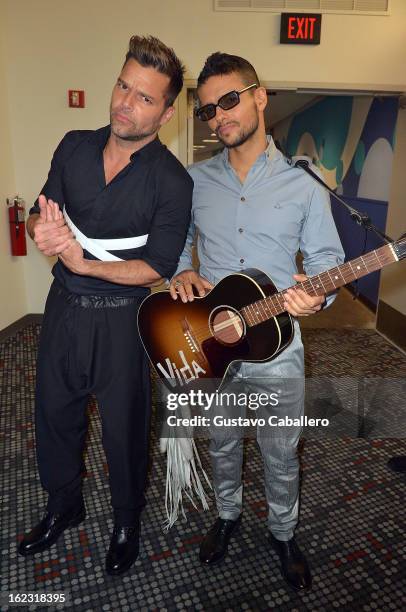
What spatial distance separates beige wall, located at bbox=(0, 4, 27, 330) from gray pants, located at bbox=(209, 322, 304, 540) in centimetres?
327

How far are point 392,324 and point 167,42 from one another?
11.7ft

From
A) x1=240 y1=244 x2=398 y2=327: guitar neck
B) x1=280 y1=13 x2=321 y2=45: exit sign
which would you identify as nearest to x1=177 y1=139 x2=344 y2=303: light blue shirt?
x1=240 y1=244 x2=398 y2=327: guitar neck

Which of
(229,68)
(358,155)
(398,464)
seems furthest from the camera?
(358,155)

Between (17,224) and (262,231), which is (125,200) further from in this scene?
(17,224)

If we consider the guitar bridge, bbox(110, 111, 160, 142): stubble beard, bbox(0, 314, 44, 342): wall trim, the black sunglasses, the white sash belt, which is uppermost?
the black sunglasses

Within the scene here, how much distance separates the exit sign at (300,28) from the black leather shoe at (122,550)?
14.0 ft

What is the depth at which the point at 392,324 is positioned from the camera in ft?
14.9

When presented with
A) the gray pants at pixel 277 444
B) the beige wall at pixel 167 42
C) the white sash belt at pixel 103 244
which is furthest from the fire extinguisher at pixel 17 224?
the gray pants at pixel 277 444

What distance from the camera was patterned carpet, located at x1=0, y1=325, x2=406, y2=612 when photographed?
1703mm

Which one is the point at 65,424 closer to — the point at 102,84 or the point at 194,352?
the point at 194,352

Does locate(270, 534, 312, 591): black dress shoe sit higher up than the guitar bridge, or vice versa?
the guitar bridge

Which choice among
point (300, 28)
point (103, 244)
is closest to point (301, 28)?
point (300, 28)

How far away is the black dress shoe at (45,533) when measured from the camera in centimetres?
186

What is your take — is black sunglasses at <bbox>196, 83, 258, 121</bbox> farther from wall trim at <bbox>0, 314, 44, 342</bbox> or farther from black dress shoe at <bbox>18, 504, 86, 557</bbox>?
wall trim at <bbox>0, 314, 44, 342</bbox>
